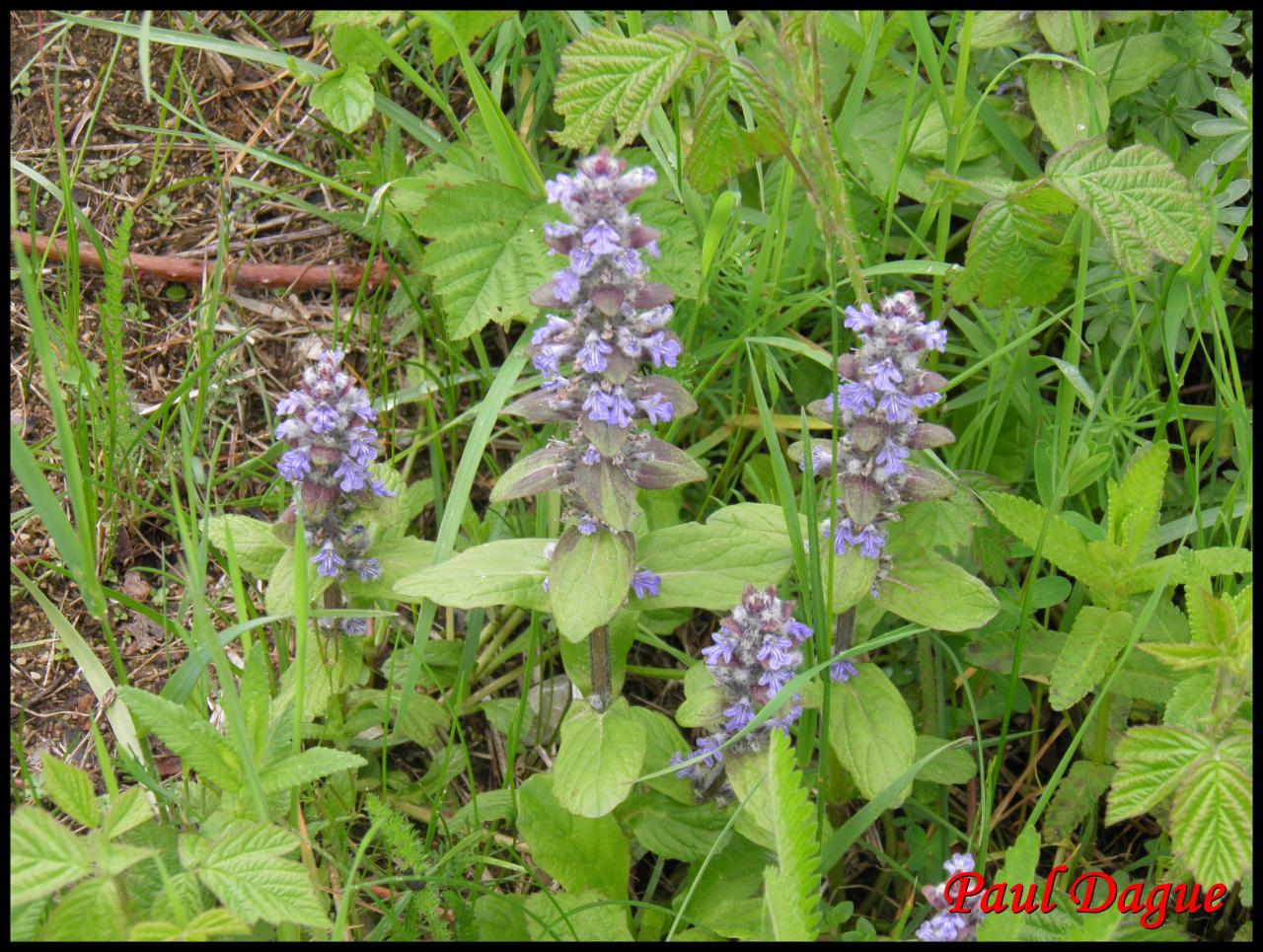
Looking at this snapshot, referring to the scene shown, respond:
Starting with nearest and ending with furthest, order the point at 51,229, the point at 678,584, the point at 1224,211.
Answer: the point at 678,584 → the point at 1224,211 → the point at 51,229

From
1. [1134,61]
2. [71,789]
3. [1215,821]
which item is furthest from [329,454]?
[1134,61]

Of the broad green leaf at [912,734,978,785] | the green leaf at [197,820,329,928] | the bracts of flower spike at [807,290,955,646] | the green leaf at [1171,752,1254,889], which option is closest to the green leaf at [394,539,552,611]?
the green leaf at [197,820,329,928]

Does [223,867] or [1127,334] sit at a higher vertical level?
[1127,334]

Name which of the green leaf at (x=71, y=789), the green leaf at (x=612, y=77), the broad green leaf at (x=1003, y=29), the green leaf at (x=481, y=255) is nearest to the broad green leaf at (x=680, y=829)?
the green leaf at (x=71, y=789)

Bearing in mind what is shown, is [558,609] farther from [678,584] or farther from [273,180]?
[273,180]

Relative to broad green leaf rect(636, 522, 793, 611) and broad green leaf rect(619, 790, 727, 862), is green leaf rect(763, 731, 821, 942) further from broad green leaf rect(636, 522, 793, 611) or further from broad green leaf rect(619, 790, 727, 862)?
broad green leaf rect(619, 790, 727, 862)

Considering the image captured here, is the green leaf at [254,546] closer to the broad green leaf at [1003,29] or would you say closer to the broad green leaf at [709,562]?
the broad green leaf at [709,562]

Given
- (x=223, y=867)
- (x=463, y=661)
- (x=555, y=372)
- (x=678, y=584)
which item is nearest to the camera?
(x=223, y=867)

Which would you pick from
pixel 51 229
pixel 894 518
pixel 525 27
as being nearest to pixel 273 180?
pixel 51 229
